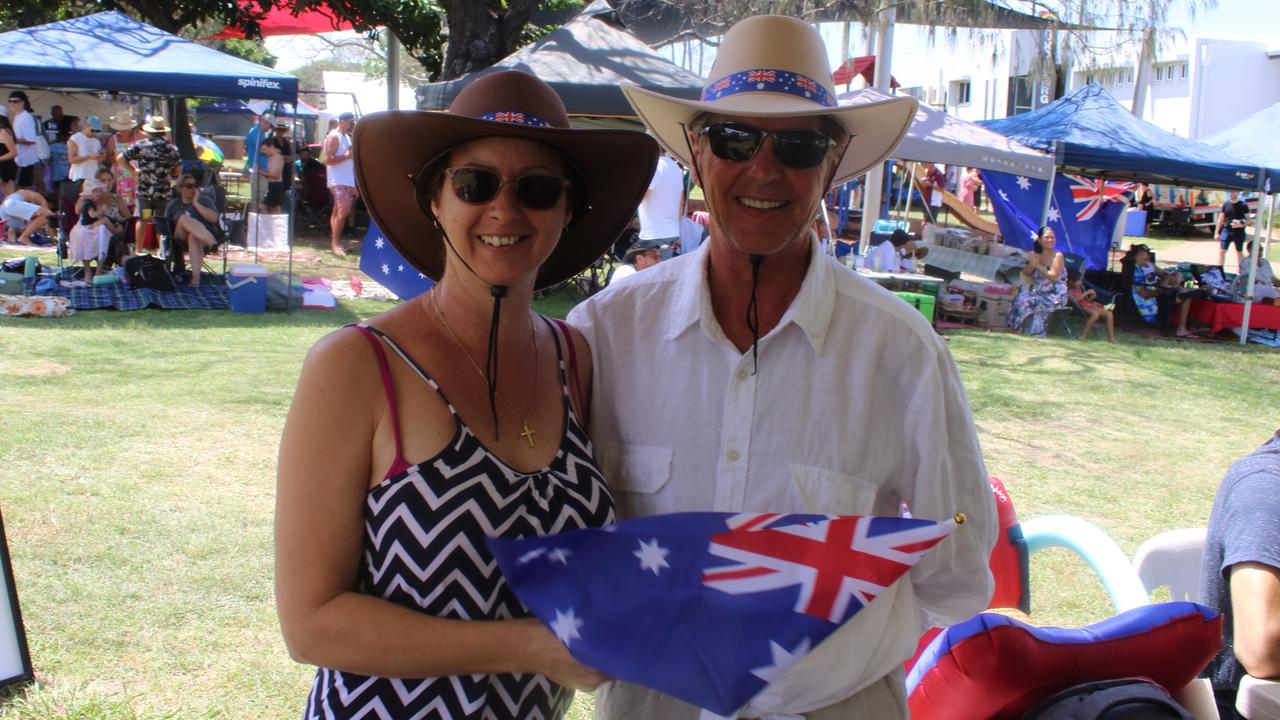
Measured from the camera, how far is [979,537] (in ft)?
Answer: 6.64

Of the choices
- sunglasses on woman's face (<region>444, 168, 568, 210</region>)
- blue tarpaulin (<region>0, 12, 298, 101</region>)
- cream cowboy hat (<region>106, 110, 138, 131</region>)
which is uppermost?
blue tarpaulin (<region>0, 12, 298, 101</region>)

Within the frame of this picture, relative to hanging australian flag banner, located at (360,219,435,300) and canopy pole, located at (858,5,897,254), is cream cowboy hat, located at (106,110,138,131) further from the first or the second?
canopy pole, located at (858,5,897,254)

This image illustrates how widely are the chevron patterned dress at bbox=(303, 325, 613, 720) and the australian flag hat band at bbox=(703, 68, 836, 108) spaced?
3.04 ft

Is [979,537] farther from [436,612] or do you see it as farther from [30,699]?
[30,699]

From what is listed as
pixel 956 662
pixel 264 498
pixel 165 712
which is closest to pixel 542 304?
pixel 264 498

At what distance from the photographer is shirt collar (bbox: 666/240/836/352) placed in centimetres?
197

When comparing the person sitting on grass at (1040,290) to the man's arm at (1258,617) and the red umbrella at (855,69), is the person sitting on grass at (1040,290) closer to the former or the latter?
the man's arm at (1258,617)

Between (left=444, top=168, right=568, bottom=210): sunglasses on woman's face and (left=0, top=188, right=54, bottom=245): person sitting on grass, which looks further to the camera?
(left=0, top=188, right=54, bottom=245): person sitting on grass

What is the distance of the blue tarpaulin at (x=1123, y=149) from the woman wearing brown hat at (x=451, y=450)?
1529 cm

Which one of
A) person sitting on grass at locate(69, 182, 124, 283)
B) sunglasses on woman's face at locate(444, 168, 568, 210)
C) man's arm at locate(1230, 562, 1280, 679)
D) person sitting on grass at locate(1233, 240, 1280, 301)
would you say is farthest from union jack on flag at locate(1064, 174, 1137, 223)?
sunglasses on woman's face at locate(444, 168, 568, 210)

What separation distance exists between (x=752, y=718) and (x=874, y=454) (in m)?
0.54

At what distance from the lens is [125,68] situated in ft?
36.4

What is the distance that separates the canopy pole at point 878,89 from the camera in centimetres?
1729

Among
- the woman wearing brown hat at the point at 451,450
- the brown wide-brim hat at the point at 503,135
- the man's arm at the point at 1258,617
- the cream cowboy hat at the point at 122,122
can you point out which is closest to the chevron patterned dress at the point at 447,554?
the woman wearing brown hat at the point at 451,450
